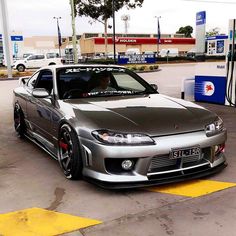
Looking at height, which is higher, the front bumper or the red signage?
the red signage

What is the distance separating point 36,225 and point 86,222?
0.44 meters

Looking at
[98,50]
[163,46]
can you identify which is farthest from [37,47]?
[163,46]

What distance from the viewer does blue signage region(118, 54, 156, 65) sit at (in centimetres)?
3788

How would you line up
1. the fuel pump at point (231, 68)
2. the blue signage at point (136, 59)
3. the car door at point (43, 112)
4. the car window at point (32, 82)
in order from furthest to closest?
1. the blue signage at point (136, 59)
2. the fuel pump at point (231, 68)
3. the car window at point (32, 82)
4. the car door at point (43, 112)

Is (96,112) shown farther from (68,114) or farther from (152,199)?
(152,199)

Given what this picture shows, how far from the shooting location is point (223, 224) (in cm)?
313

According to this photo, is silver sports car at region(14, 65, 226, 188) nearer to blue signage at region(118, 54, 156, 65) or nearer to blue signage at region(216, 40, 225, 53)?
blue signage at region(216, 40, 225, 53)

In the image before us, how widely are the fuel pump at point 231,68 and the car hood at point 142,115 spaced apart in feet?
16.2

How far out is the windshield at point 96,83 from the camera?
4.88 metres

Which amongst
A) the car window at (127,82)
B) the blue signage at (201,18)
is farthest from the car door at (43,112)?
the blue signage at (201,18)

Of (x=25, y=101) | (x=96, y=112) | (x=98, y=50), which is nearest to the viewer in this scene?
(x=96, y=112)

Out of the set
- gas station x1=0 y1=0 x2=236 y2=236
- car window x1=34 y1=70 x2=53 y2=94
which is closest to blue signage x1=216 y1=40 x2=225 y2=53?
gas station x1=0 y1=0 x2=236 y2=236

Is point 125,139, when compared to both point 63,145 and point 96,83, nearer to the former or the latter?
point 63,145

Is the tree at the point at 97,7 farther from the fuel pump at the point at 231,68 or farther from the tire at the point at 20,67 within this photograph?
the fuel pump at the point at 231,68
